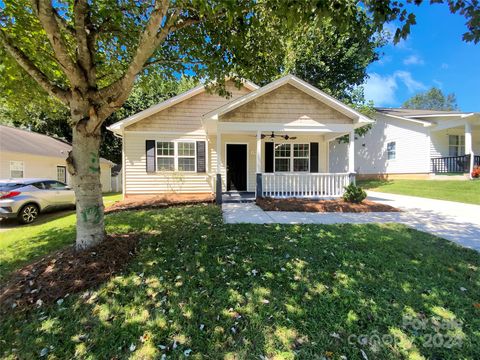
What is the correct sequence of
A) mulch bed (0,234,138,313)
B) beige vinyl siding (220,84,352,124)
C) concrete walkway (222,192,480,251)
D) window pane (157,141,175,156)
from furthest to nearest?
window pane (157,141,175,156) < beige vinyl siding (220,84,352,124) < concrete walkway (222,192,480,251) < mulch bed (0,234,138,313)

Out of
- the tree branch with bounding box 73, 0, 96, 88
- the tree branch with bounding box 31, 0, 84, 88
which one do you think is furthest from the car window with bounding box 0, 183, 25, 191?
the tree branch with bounding box 73, 0, 96, 88

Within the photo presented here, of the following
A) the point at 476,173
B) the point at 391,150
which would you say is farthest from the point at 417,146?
the point at 476,173

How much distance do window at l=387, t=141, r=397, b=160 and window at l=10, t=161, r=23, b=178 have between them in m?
25.4

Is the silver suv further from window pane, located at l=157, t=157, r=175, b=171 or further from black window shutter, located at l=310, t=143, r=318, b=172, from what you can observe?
black window shutter, located at l=310, t=143, r=318, b=172

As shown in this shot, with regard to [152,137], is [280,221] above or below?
below

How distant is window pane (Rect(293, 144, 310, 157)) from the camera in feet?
42.1

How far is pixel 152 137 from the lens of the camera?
11.8 m

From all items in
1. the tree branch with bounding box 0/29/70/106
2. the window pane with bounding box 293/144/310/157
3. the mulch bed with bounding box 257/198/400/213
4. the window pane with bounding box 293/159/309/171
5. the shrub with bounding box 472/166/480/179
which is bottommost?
the mulch bed with bounding box 257/198/400/213

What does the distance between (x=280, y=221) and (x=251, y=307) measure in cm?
393

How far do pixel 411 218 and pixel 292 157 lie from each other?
6.30 metres

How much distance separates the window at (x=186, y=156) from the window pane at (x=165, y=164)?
33cm

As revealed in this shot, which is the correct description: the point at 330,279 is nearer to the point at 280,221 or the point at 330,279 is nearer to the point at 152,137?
the point at 280,221

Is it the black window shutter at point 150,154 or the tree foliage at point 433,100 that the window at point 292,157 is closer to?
the black window shutter at point 150,154

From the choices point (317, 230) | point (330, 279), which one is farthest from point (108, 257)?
point (317, 230)
